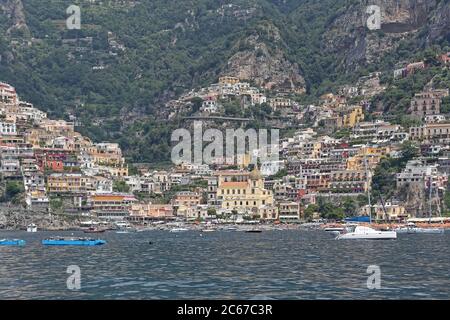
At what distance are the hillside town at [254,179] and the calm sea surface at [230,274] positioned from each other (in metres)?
80.2

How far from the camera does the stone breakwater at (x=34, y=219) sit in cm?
15625

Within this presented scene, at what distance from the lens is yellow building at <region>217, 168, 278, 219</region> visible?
568 ft

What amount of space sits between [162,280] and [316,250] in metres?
31.3

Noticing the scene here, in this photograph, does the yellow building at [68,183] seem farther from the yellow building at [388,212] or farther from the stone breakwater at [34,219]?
the yellow building at [388,212]

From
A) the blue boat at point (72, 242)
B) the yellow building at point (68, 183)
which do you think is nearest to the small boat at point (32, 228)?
the yellow building at point (68, 183)

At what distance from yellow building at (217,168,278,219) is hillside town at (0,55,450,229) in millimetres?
191

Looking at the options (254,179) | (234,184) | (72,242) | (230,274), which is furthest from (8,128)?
(230,274)

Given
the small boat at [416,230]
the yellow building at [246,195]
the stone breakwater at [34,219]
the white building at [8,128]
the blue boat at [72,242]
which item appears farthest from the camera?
the white building at [8,128]

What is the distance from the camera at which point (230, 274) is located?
165 ft

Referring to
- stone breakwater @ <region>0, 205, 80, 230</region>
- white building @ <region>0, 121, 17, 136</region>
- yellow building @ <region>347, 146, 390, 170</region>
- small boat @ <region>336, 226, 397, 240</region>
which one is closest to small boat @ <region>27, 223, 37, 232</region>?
stone breakwater @ <region>0, 205, 80, 230</region>

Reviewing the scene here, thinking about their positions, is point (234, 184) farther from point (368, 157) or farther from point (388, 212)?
point (388, 212)
